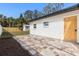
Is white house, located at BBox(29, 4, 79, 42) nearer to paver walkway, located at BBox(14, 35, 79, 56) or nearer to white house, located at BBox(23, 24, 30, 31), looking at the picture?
paver walkway, located at BBox(14, 35, 79, 56)

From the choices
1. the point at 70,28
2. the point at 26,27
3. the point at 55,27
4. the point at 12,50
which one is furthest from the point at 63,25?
the point at 26,27

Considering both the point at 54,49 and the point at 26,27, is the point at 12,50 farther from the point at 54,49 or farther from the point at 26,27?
the point at 26,27

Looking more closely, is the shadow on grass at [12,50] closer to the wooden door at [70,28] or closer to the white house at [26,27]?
the wooden door at [70,28]

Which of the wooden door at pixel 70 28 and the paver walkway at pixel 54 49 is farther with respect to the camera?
the wooden door at pixel 70 28

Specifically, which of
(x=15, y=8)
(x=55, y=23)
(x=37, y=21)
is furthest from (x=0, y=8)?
(x=55, y=23)

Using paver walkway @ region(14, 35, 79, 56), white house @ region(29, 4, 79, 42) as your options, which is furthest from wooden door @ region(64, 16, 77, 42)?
paver walkway @ region(14, 35, 79, 56)

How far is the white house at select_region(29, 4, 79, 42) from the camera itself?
1004 centimetres

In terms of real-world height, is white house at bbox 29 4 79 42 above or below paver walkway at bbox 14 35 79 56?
above

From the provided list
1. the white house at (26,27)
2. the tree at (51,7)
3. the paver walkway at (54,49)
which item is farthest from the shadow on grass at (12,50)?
the tree at (51,7)

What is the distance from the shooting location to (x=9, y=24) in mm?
19500

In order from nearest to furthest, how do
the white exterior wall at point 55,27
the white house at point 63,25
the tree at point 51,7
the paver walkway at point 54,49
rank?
the paver walkway at point 54,49
the white house at point 63,25
the white exterior wall at point 55,27
the tree at point 51,7

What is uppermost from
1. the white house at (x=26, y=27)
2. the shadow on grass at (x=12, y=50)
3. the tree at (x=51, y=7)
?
the tree at (x=51, y=7)

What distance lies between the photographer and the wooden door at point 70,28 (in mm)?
10141

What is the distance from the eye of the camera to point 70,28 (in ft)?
34.7
